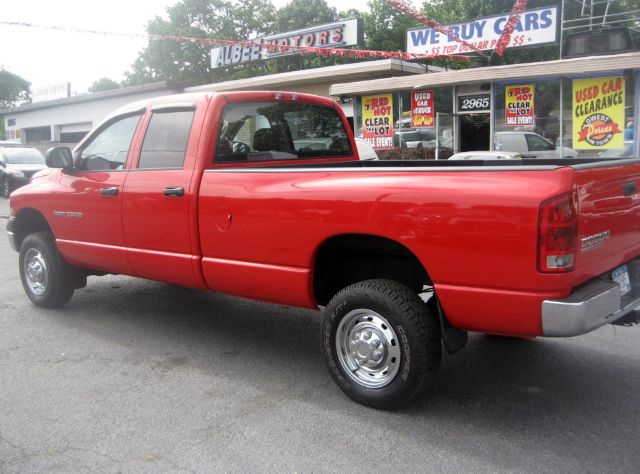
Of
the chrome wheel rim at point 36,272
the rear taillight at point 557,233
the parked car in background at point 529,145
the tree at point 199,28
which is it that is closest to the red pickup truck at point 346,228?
the rear taillight at point 557,233

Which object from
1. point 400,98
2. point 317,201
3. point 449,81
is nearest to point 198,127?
point 317,201

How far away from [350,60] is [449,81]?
18.6m

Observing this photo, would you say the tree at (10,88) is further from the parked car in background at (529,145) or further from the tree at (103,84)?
the parked car in background at (529,145)

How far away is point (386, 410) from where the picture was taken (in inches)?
144

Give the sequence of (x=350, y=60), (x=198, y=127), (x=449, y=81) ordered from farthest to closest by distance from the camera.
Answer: (x=350, y=60) → (x=449, y=81) → (x=198, y=127)

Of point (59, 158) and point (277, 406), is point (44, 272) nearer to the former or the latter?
point (59, 158)

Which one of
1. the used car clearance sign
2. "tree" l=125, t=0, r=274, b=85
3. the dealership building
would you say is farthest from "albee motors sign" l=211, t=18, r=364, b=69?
"tree" l=125, t=0, r=274, b=85

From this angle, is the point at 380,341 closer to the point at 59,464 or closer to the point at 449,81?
the point at 59,464

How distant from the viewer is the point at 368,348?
12.1 feet

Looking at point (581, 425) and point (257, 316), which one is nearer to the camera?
point (581, 425)

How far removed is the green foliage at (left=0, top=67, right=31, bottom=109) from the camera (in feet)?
207

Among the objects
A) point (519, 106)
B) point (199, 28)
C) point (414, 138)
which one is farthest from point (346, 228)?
point (199, 28)

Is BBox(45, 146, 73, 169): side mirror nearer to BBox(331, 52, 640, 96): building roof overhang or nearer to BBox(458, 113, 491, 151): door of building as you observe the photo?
BBox(331, 52, 640, 96): building roof overhang

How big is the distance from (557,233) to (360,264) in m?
1.50
